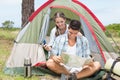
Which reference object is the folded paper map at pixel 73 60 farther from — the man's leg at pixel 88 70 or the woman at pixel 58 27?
the woman at pixel 58 27

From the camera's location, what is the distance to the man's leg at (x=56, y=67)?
271 inches

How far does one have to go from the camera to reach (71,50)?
7070 millimetres

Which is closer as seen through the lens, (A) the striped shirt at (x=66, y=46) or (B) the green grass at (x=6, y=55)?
(A) the striped shirt at (x=66, y=46)

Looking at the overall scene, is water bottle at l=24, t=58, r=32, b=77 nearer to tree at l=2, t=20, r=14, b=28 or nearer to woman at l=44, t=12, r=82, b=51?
woman at l=44, t=12, r=82, b=51

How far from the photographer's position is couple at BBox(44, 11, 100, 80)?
6.85 metres

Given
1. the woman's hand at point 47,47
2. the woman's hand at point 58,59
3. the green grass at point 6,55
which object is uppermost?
the woman's hand at point 47,47

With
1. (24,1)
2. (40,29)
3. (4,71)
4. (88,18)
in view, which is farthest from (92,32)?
(24,1)

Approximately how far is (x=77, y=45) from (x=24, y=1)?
6.73 m

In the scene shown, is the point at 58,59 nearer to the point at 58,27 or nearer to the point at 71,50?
the point at 71,50

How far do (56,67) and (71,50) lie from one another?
1.41ft

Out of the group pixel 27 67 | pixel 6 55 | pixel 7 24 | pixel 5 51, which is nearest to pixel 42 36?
pixel 27 67

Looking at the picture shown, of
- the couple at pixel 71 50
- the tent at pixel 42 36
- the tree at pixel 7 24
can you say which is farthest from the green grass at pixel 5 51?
the tree at pixel 7 24

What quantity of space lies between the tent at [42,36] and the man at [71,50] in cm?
64

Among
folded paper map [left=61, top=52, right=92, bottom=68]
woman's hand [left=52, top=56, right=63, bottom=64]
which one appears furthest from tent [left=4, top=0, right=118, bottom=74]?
folded paper map [left=61, top=52, right=92, bottom=68]
